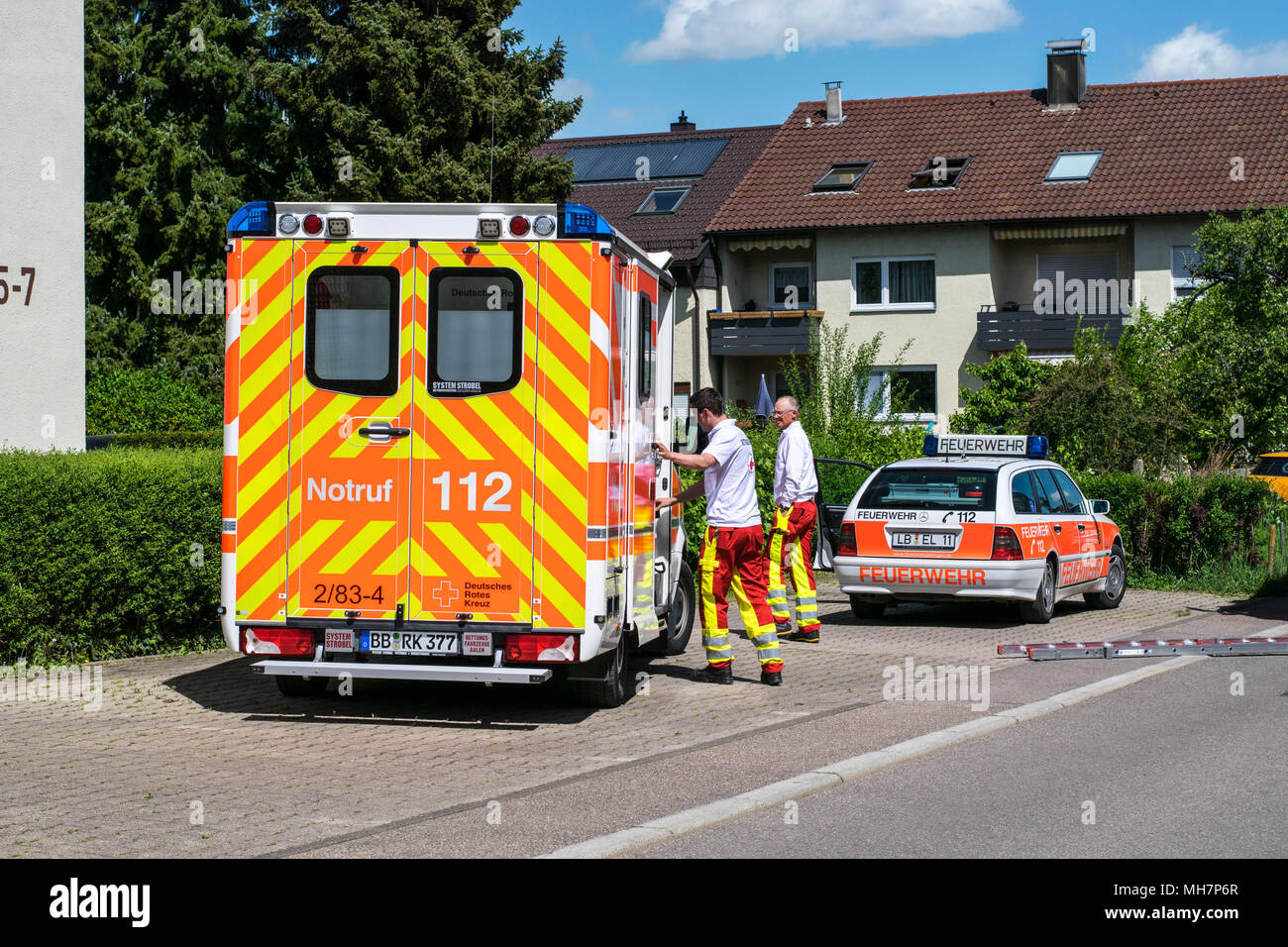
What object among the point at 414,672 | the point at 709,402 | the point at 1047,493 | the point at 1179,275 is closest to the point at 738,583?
the point at 709,402

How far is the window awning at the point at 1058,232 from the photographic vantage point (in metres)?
35.5

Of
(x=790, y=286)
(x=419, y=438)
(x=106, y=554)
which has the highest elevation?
(x=790, y=286)

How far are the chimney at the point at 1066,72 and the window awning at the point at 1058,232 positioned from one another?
5.39 meters

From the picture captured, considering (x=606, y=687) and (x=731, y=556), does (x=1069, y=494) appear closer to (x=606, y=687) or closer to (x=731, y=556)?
(x=731, y=556)

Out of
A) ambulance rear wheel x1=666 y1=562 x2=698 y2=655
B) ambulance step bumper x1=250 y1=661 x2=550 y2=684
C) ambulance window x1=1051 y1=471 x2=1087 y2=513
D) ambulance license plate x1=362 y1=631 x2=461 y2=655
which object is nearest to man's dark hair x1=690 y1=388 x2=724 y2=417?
ambulance rear wheel x1=666 y1=562 x2=698 y2=655

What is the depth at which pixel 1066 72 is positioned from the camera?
39.7m

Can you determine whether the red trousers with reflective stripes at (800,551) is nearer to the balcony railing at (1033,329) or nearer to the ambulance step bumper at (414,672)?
the ambulance step bumper at (414,672)

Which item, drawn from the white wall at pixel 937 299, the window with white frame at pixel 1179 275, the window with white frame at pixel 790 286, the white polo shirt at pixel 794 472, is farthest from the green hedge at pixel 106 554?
the window with white frame at pixel 790 286

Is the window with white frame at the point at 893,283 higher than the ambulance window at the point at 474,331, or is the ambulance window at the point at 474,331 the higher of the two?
the window with white frame at the point at 893,283

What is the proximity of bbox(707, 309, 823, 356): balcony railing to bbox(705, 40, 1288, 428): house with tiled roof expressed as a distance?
4 cm

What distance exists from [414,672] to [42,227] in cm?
674

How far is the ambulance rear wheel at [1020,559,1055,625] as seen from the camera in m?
14.8

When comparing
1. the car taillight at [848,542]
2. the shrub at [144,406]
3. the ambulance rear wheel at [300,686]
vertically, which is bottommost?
the ambulance rear wheel at [300,686]
